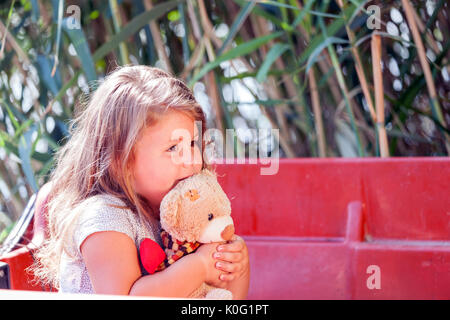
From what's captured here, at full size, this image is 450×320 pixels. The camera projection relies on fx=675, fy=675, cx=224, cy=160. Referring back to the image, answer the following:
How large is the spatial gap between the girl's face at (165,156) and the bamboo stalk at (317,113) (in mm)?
732

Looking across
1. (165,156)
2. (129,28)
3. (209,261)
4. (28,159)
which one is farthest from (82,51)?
(209,261)

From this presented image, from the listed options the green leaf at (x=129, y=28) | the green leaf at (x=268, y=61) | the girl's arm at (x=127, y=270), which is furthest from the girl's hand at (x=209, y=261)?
the green leaf at (x=129, y=28)

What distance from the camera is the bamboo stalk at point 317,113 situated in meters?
1.55

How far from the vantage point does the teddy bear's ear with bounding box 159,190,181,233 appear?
0.80 meters

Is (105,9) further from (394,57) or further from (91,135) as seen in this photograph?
(91,135)

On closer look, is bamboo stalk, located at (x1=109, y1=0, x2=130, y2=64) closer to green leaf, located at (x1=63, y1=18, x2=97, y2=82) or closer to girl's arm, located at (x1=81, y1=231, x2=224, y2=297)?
green leaf, located at (x1=63, y1=18, x2=97, y2=82)

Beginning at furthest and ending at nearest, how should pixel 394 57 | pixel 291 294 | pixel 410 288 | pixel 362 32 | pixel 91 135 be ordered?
pixel 394 57, pixel 362 32, pixel 291 294, pixel 410 288, pixel 91 135

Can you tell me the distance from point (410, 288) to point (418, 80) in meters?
0.55

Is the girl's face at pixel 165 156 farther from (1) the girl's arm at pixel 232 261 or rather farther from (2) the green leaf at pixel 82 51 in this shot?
(2) the green leaf at pixel 82 51

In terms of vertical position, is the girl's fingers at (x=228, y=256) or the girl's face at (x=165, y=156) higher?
the girl's face at (x=165, y=156)

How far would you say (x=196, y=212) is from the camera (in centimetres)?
80

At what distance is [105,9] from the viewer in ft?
5.47

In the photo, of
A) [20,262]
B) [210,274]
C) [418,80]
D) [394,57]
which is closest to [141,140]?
[210,274]

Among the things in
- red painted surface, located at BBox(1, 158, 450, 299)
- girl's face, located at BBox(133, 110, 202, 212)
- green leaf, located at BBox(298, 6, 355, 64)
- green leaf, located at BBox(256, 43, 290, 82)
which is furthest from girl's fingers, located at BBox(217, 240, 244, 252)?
green leaf, located at BBox(298, 6, 355, 64)
